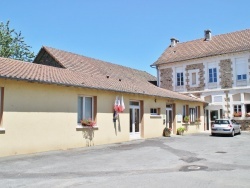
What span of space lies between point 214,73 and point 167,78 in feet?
17.1

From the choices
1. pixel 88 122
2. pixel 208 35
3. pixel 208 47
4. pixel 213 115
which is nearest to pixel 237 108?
pixel 213 115

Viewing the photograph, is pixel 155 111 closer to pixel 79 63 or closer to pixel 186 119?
pixel 186 119

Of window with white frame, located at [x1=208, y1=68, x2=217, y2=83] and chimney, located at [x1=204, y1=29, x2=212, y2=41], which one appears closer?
window with white frame, located at [x1=208, y1=68, x2=217, y2=83]

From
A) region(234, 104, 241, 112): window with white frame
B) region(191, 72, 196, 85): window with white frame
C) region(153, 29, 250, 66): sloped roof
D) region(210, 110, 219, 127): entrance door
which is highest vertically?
region(153, 29, 250, 66): sloped roof

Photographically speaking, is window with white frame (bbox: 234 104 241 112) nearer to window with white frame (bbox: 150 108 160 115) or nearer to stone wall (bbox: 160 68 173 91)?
stone wall (bbox: 160 68 173 91)

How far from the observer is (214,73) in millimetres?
28141

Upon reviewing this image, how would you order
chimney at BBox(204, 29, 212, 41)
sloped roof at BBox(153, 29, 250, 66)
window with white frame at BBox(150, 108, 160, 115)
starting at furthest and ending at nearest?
1. chimney at BBox(204, 29, 212, 41)
2. sloped roof at BBox(153, 29, 250, 66)
3. window with white frame at BBox(150, 108, 160, 115)

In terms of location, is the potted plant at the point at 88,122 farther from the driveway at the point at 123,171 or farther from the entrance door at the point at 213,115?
the entrance door at the point at 213,115

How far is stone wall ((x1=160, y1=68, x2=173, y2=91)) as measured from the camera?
102ft

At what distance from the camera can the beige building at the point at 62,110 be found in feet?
36.1

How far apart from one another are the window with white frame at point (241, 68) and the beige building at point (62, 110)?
31.9 feet

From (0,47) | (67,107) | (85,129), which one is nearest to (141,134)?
(85,129)

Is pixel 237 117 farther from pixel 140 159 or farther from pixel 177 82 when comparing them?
pixel 140 159

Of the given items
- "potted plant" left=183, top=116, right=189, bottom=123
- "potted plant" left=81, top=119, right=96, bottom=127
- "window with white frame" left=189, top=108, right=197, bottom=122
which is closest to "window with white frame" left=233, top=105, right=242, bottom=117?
"window with white frame" left=189, top=108, right=197, bottom=122
